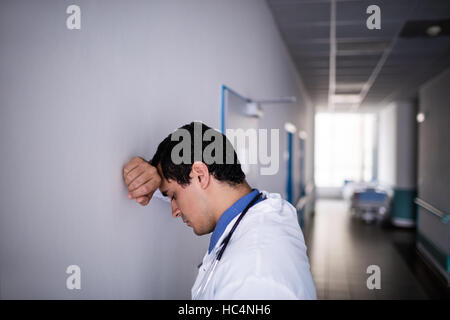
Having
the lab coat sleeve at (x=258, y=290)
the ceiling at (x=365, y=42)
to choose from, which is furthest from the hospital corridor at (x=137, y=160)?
the ceiling at (x=365, y=42)

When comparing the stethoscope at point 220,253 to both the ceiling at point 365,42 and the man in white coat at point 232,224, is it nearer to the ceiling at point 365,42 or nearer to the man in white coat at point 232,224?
the man in white coat at point 232,224

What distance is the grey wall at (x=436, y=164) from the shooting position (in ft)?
16.2

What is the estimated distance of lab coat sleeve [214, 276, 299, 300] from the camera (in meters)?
0.72

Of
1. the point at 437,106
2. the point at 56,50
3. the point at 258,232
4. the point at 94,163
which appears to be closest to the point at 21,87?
the point at 56,50

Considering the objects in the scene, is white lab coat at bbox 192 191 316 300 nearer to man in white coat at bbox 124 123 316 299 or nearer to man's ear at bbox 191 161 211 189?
man in white coat at bbox 124 123 316 299

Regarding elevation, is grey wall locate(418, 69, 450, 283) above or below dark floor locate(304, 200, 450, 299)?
above

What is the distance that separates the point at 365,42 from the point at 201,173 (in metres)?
3.54

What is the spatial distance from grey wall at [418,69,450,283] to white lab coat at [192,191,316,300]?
4511 mm

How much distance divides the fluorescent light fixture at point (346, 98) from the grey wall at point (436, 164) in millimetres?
1656

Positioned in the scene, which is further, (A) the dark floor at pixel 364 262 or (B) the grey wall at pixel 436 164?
(B) the grey wall at pixel 436 164

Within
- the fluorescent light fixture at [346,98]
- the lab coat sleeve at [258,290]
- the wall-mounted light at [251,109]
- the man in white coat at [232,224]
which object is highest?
the fluorescent light fixture at [346,98]

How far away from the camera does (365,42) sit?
3.92 m

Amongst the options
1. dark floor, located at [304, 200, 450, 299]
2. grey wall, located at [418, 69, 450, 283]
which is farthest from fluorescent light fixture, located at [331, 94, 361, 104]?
dark floor, located at [304, 200, 450, 299]

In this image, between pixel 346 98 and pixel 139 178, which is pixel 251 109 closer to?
pixel 139 178
